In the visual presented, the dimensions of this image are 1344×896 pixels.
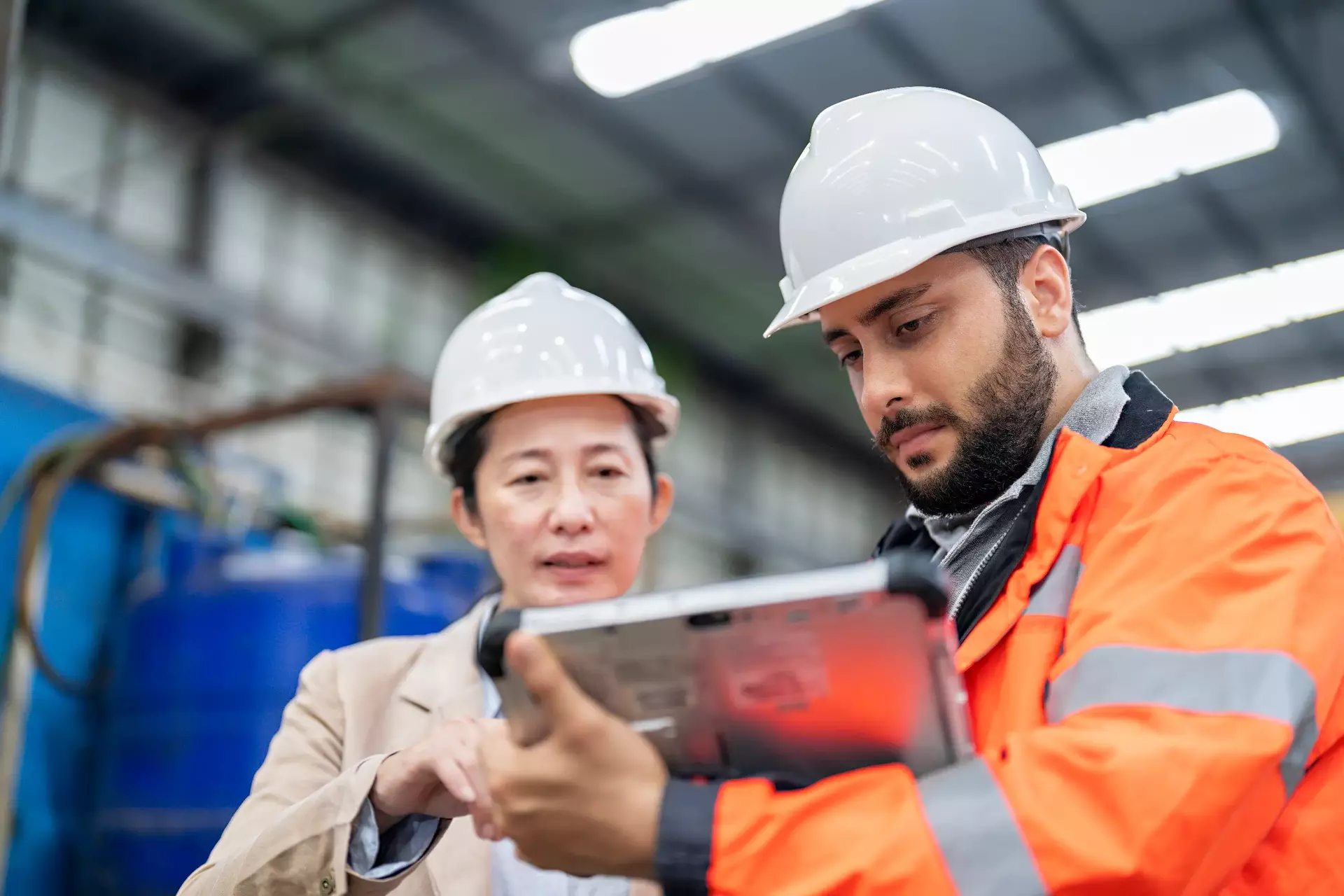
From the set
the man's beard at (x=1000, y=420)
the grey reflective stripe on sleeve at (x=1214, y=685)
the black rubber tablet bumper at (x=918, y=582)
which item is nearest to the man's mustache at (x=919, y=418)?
the man's beard at (x=1000, y=420)

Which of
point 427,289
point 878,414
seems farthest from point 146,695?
point 427,289

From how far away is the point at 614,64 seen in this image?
6.71 meters

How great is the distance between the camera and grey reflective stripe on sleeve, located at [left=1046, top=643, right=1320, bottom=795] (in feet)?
3.51

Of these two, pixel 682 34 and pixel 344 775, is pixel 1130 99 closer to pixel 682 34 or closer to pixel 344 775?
pixel 682 34

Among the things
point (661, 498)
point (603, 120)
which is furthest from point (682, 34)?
point (661, 498)

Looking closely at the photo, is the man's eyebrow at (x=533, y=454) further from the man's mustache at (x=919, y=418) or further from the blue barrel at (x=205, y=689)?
the blue barrel at (x=205, y=689)

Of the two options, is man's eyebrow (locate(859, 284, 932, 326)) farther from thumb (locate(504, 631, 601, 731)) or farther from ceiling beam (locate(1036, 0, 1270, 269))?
ceiling beam (locate(1036, 0, 1270, 269))

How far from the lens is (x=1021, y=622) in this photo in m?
1.30

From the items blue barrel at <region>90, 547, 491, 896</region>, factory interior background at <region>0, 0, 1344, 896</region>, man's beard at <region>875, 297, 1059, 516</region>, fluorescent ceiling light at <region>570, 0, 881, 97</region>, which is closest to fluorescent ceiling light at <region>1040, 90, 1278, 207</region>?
factory interior background at <region>0, 0, 1344, 896</region>

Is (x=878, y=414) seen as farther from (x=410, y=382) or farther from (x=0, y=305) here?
(x=0, y=305)

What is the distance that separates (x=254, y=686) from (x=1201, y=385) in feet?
32.1

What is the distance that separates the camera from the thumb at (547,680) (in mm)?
1017

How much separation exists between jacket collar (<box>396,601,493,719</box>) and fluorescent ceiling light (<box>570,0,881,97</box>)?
15.1ft

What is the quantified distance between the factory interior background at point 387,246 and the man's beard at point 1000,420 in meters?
2.66
